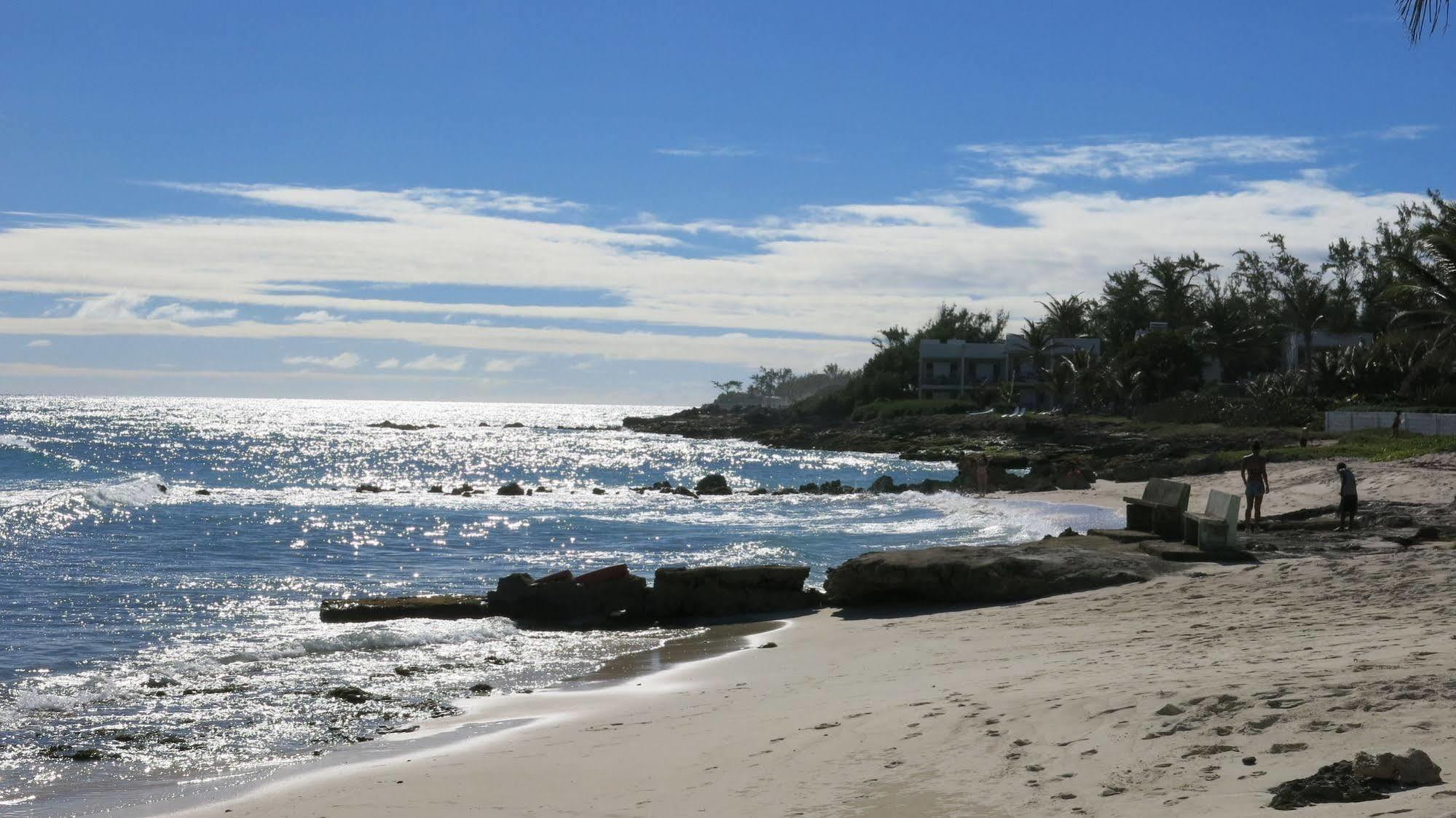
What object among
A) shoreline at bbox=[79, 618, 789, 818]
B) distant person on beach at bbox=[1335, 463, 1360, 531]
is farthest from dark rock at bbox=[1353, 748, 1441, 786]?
distant person on beach at bbox=[1335, 463, 1360, 531]

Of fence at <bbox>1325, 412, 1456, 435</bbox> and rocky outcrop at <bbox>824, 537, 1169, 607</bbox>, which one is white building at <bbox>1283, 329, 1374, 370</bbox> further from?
rocky outcrop at <bbox>824, 537, 1169, 607</bbox>

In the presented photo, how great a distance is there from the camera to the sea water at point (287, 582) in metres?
10.5

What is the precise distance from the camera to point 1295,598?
38.4 ft

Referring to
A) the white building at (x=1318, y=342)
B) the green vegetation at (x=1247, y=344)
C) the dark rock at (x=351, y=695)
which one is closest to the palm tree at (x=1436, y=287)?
the green vegetation at (x=1247, y=344)

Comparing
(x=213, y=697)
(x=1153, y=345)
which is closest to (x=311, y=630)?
(x=213, y=697)

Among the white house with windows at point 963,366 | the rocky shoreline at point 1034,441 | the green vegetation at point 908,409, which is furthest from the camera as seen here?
the white house with windows at point 963,366

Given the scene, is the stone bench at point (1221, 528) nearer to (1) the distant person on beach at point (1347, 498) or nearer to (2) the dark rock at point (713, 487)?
(1) the distant person on beach at point (1347, 498)

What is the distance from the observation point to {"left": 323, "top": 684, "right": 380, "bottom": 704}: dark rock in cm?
1171

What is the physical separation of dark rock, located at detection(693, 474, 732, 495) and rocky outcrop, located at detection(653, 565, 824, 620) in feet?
101

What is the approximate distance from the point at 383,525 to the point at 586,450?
64897 mm

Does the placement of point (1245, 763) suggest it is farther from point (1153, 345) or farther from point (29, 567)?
point (1153, 345)

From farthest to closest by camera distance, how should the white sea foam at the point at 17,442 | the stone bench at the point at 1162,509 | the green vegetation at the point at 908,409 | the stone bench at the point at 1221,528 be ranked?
the green vegetation at the point at 908,409, the white sea foam at the point at 17,442, the stone bench at the point at 1162,509, the stone bench at the point at 1221,528

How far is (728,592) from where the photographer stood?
659 inches

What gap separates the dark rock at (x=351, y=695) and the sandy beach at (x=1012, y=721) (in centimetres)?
128
